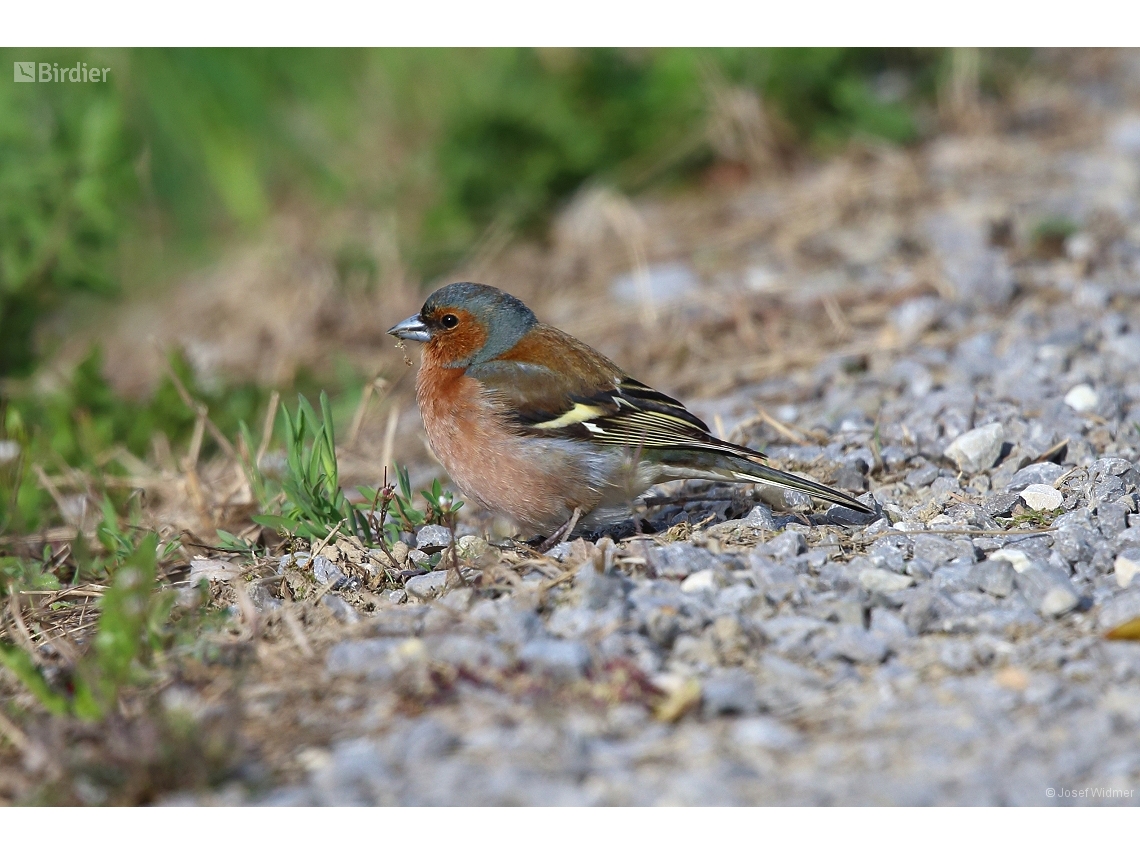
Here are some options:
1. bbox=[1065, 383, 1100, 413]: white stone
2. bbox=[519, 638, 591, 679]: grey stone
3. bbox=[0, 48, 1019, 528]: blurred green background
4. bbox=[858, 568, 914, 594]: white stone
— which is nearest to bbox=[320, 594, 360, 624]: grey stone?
bbox=[519, 638, 591, 679]: grey stone

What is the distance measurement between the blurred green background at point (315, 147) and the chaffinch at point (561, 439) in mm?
1886

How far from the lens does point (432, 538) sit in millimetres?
4289

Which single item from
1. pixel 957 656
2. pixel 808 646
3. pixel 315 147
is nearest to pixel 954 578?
pixel 957 656

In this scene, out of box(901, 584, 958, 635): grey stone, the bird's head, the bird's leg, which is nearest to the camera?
box(901, 584, 958, 635): grey stone

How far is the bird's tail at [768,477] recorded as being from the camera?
405cm

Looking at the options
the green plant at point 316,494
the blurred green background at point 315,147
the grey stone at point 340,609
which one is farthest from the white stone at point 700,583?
the blurred green background at point 315,147

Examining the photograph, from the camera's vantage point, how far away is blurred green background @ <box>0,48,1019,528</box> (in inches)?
249

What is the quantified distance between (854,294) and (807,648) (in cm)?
344

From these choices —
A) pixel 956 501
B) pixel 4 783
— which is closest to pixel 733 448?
pixel 956 501

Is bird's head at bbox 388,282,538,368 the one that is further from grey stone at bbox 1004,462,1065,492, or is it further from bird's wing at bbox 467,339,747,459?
grey stone at bbox 1004,462,1065,492

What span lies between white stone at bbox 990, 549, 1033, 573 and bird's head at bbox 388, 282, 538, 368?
197cm
